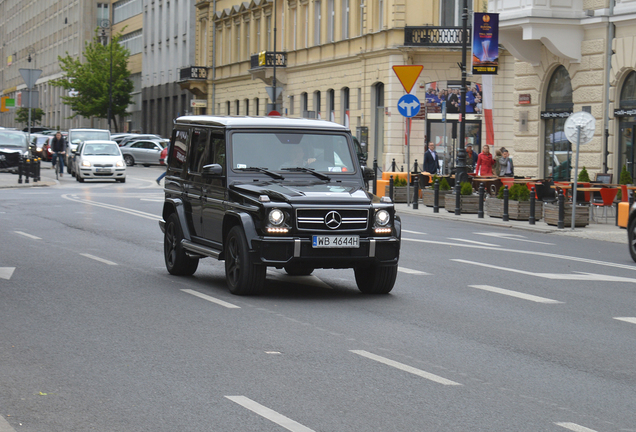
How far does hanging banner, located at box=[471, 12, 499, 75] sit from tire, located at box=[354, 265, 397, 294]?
804 inches

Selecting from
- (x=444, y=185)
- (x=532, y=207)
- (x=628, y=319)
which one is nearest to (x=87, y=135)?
(x=444, y=185)

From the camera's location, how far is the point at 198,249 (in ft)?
41.5

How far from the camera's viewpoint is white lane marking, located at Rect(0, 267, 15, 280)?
43.0ft

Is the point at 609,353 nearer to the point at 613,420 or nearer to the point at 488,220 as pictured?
the point at 613,420

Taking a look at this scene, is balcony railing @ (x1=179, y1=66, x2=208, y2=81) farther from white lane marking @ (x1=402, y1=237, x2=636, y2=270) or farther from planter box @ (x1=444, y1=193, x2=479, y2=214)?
white lane marking @ (x1=402, y1=237, x2=636, y2=270)

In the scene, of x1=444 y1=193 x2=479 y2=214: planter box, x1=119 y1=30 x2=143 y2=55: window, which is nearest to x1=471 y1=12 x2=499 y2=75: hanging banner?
x1=444 y1=193 x2=479 y2=214: planter box

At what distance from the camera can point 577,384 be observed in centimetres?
751

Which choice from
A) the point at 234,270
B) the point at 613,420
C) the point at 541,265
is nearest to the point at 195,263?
the point at 234,270

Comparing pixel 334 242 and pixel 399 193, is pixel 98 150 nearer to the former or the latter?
pixel 399 193

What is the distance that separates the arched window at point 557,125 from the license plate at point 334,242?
76.0ft

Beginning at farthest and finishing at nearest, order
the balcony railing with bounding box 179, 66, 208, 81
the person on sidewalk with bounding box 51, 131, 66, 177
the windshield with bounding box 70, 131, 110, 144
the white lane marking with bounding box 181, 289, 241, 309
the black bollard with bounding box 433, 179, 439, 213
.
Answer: the balcony railing with bounding box 179, 66, 208, 81 → the windshield with bounding box 70, 131, 110, 144 → the person on sidewalk with bounding box 51, 131, 66, 177 → the black bollard with bounding box 433, 179, 439, 213 → the white lane marking with bounding box 181, 289, 241, 309

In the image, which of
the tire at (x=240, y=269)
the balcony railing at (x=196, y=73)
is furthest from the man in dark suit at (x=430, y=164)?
the balcony railing at (x=196, y=73)

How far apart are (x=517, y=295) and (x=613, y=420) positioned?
5.76 meters

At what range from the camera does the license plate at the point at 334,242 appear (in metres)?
11.2
